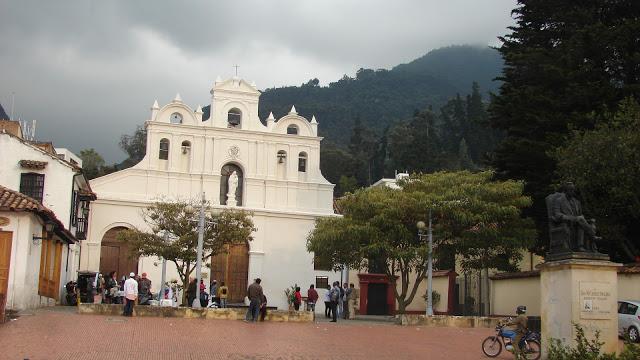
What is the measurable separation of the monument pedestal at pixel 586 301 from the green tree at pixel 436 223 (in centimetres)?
1704

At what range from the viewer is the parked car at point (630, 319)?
76.8ft

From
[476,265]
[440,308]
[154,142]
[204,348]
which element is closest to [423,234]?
[476,265]

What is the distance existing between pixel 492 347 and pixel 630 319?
776 centimetres

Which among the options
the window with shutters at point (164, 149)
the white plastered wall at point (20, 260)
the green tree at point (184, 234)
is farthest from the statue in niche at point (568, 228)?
the window with shutters at point (164, 149)

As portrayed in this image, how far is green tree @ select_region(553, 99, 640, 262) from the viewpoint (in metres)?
28.1

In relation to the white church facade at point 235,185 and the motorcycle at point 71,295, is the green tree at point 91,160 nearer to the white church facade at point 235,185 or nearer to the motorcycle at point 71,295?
the white church facade at point 235,185

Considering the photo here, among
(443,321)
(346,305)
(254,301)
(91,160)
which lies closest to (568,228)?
(254,301)

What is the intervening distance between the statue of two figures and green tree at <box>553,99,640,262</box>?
44.9 ft

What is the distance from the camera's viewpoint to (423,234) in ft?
107

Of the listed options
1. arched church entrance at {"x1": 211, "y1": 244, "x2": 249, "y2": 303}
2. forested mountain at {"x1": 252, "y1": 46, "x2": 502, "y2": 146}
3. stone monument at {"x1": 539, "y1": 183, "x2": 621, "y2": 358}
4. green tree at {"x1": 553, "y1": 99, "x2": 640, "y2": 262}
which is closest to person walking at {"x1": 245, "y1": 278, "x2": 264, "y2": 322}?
stone monument at {"x1": 539, "y1": 183, "x2": 621, "y2": 358}

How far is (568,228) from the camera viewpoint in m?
15.2

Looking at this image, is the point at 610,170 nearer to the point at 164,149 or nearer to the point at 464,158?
the point at 164,149

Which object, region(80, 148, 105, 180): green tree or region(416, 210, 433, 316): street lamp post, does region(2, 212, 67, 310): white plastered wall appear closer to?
region(416, 210, 433, 316): street lamp post

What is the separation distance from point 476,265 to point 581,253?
20056 millimetres
